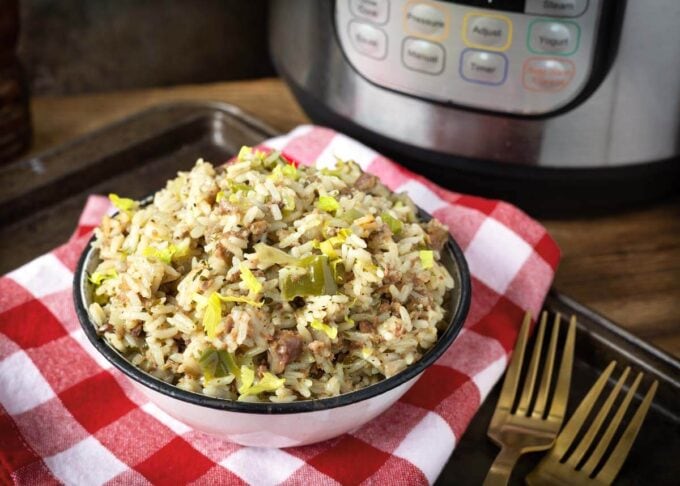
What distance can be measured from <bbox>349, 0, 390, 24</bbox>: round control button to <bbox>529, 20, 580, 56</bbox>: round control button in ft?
0.66

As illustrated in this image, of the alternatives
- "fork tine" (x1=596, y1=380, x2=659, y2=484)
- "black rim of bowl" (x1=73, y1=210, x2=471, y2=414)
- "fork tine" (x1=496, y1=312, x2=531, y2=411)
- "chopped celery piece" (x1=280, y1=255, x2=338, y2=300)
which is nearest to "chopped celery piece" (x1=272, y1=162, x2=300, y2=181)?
"chopped celery piece" (x1=280, y1=255, x2=338, y2=300)

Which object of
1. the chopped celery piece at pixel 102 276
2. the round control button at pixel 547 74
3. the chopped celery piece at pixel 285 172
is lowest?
the chopped celery piece at pixel 102 276

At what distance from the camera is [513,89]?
114cm

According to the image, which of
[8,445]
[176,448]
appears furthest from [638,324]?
[8,445]

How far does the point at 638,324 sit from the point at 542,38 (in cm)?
41

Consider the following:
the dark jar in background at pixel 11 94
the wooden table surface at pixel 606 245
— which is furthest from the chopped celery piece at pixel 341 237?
the dark jar in background at pixel 11 94

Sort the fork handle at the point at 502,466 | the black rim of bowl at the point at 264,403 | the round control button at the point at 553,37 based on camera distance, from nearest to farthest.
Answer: the black rim of bowl at the point at 264,403 < the fork handle at the point at 502,466 < the round control button at the point at 553,37

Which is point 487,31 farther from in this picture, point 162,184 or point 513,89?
point 162,184

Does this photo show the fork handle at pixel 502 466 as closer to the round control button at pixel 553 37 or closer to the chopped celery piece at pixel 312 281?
the chopped celery piece at pixel 312 281

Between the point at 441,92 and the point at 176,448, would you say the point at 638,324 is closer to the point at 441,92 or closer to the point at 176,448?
the point at 441,92

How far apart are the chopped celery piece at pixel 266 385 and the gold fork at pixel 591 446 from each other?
31cm

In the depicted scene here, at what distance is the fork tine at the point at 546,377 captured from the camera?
38.2 inches

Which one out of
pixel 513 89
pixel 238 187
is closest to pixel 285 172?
pixel 238 187

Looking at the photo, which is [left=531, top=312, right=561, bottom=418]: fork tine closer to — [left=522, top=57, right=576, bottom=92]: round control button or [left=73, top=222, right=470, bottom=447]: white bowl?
[left=73, top=222, right=470, bottom=447]: white bowl
